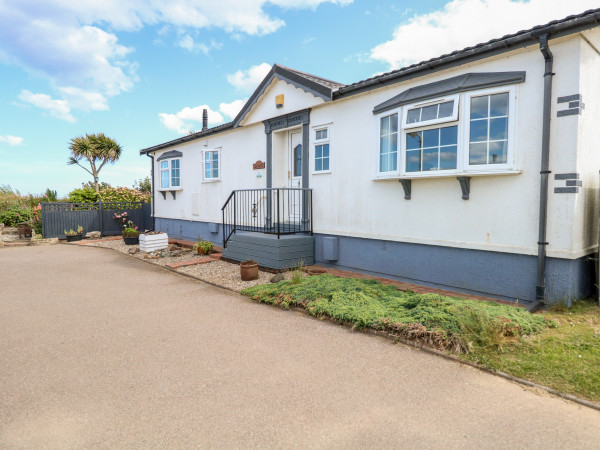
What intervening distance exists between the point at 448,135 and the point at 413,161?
68 centimetres

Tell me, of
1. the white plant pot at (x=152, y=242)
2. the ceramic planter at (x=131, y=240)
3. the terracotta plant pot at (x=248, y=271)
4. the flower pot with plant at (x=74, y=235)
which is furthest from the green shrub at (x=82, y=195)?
the terracotta plant pot at (x=248, y=271)

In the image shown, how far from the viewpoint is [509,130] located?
16.5 feet

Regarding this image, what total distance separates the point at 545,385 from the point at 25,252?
13821mm

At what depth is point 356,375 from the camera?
330 cm

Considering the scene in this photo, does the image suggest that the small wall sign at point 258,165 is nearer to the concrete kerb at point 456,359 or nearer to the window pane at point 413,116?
the window pane at point 413,116

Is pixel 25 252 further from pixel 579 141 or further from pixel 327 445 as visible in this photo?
pixel 579 141

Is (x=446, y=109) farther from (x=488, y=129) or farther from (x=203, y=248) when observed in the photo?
(x=203, y=248)

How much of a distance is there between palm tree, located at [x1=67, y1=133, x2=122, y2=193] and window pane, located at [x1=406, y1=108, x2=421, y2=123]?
21.2m

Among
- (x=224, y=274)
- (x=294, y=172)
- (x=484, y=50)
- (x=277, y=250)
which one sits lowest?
(x=224, y=274)

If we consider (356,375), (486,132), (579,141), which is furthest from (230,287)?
(579,141)

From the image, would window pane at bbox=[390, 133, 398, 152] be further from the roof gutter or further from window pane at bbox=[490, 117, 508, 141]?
window pane at bbox=[490, 117, 508, 141]

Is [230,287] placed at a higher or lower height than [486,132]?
lower

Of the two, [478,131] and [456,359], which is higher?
[478,131]

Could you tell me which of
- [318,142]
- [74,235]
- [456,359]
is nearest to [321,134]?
[318,142]
